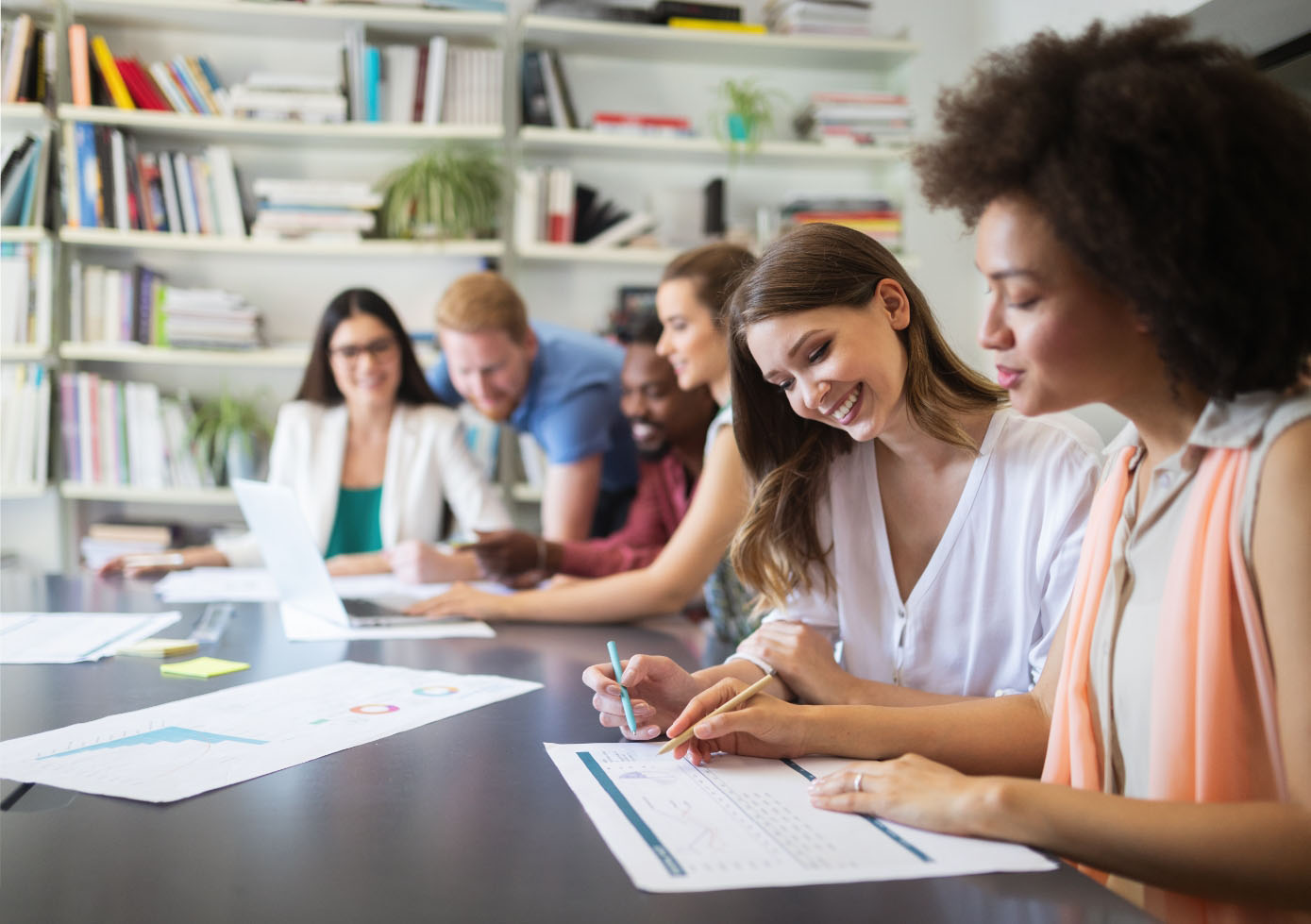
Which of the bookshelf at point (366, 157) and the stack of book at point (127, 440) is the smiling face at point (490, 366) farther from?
the stack of book at point (127, 440)

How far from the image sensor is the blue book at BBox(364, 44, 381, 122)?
3.40 m

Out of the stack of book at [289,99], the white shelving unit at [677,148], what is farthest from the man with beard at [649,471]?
the stack of book at [289,99]

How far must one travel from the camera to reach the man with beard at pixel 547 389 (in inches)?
100

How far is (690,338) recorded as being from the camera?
200 cm

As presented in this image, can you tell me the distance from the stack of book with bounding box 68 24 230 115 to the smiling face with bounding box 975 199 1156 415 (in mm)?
3196

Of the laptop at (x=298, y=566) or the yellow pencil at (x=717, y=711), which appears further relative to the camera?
the laptop at (x=298, y=566)

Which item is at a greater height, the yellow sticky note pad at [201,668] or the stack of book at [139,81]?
the stack of book at [139,81]

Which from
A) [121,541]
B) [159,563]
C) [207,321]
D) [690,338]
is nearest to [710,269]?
[690,338]

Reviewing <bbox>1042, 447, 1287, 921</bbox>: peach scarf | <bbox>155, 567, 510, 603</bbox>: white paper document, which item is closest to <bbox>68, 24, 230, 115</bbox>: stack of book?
<bbox>155, 567, 510, 603</bbox>: white paper document

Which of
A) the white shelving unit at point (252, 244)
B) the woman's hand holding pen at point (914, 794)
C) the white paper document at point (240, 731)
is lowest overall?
the white paper document at point (240, 731)

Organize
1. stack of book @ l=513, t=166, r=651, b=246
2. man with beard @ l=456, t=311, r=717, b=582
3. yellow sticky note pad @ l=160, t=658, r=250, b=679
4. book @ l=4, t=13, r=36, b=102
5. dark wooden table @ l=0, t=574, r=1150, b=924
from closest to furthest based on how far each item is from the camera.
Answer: dark wooden table @ l=0, t=574, r=1150, b=924 → yellow sticky note pad @ l=160, t=658, r=250, b=679 → man with beard @ l=456, t=311, r=717, b=582 → book @ l=4, t=13, r=36, b=102 → stack of book @ l=513, t=166, r=651, b=246

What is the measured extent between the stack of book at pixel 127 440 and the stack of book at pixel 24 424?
0.07m

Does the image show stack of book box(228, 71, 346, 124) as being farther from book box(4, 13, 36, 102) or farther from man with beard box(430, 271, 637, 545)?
man with beard box(430, 271, 637, 545)

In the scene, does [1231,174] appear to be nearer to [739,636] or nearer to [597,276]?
[739,636]
